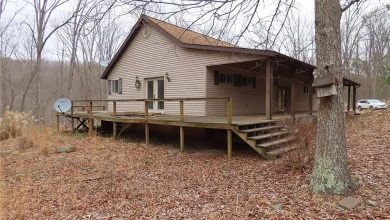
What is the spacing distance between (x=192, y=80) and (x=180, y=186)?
7.32 meters

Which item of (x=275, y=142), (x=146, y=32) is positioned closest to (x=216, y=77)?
(x=146, y=32)

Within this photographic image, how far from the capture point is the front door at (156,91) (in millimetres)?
14839

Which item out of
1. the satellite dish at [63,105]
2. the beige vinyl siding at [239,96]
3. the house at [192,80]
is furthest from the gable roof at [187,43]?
the satellite dish at [63,105]

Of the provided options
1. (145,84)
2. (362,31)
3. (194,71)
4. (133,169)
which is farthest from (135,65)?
(362,31)

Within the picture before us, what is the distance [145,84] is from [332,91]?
1157cm

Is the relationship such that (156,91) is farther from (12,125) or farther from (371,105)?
(371,105)

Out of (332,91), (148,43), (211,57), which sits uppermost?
(148,43)

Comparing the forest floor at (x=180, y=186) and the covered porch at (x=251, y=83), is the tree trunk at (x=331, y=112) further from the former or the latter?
the covered porch at (x=251, y=83)

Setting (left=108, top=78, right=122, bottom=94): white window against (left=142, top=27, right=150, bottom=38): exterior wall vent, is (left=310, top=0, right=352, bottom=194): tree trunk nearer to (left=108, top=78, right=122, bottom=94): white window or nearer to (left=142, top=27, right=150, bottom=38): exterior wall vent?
(left=142, top=27, right=150, bottom=38): exterior wall vent

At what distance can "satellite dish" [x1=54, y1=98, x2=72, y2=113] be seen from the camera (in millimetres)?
15367

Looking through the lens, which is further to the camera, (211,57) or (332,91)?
(211,57)

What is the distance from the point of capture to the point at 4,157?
Answer: 10.5 meters

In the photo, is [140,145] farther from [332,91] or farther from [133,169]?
[332,91]

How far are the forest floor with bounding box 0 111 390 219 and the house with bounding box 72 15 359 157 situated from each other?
6.00 ft
